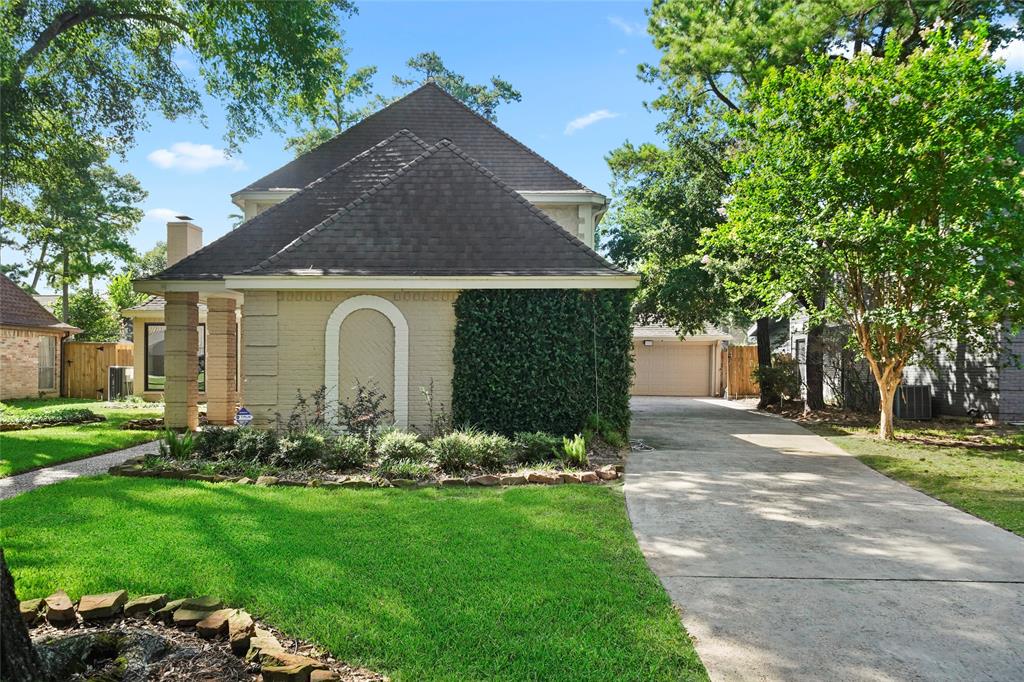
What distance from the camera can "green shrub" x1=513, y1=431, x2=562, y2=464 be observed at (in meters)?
9.01

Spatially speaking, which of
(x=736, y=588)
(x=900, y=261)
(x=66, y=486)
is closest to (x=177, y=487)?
(x=66, y=486)

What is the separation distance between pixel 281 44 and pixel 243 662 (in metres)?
12.8

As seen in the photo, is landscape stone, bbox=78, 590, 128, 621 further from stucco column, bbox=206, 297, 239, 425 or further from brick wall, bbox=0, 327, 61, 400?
brick wall, bbox=0, 327, 61, 400

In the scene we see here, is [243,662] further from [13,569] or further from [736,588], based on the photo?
[736,588]

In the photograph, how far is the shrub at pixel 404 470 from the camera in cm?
796

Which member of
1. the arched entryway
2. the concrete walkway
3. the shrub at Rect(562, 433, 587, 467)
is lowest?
the concrete walkway

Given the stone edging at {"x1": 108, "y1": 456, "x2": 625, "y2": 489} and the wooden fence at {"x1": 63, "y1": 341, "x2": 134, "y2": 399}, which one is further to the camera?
the wooden fence at {"x1": 63, "y1": 341, "x2": 134, "y2": 399}

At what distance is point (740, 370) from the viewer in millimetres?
26578

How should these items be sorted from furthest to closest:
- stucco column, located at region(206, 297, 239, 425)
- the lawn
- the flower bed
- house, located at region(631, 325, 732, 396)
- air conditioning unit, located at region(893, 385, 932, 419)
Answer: house, located at region(631, 325, 732, 396) → air conditioning unit, located at region(893, 385, 932, 419) → stucco column, located at region(206, 297, 239, 425) → the lawn → the flower bed

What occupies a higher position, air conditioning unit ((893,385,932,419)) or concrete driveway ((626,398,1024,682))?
air conditioning unit ((893,385,932,419))

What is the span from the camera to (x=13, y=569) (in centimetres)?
456

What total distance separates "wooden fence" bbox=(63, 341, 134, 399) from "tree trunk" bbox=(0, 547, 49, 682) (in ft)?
77.7

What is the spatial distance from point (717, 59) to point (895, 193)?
8.39 metres

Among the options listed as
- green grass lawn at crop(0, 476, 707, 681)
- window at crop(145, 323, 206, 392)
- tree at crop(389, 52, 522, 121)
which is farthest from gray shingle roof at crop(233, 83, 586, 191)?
tree at crop(389, 52, 522, 121)
